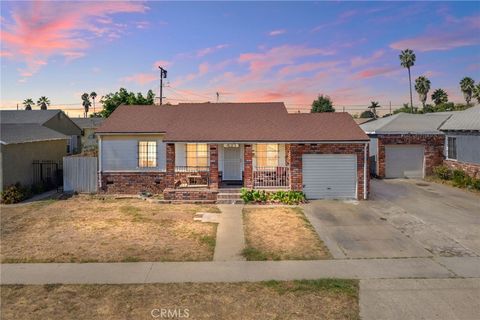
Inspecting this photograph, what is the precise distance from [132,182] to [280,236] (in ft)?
34.6

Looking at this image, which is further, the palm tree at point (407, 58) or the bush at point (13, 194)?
the palm tree at point (407, 58)

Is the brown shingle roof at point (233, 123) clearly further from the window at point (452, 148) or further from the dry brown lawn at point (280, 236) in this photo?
the window at point (452, 148)

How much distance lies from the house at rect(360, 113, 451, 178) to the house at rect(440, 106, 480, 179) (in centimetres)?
62

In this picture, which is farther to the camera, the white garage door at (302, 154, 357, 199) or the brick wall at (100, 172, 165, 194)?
the brick wall at (100, 172, 165, 194)

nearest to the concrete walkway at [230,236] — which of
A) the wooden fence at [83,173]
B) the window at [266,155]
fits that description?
the window at [266,155]

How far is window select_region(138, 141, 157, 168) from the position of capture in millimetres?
19250

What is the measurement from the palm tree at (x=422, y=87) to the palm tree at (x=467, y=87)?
7288mm

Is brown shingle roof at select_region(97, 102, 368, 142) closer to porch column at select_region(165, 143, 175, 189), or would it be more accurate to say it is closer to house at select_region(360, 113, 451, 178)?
porch column at select_region(165, 143, 175, 189)

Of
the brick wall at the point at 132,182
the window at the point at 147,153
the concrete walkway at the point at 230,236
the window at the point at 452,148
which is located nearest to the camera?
the concrete walkway at the point at 230,236

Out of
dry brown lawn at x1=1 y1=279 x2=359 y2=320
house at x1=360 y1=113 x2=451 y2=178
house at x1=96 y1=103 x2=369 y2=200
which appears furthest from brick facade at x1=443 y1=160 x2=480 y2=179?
dry brown lawn at x1=1 y1=279 x2=359 y2=320

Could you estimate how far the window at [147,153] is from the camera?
758 inches

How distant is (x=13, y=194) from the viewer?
16.9 m

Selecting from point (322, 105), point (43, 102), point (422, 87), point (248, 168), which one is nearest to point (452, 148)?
point (248, 168)

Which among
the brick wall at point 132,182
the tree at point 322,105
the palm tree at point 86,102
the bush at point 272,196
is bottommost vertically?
the bush at point 272,196
